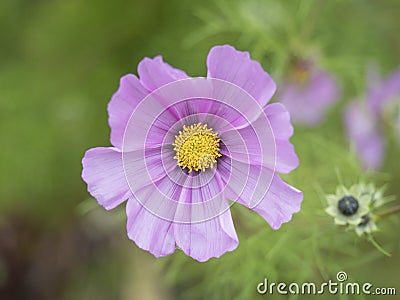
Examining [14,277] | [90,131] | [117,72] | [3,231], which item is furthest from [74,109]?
[14,277]

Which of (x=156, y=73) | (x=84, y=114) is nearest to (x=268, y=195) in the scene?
(x=156, y=73)

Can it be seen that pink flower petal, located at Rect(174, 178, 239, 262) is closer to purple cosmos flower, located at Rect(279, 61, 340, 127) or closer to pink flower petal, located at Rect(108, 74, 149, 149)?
pink flower petal, located at Rect(108, 74, 149, 149)

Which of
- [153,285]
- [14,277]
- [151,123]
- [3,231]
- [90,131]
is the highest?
[151,123]

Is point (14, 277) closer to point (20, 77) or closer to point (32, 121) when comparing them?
point (32, 121)

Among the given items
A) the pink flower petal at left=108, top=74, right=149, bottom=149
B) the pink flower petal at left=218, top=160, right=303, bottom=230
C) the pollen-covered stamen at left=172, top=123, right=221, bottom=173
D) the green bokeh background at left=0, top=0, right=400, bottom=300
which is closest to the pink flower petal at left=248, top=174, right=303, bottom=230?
the pink flower petal at left=218, top=160, right=303, bottom=230

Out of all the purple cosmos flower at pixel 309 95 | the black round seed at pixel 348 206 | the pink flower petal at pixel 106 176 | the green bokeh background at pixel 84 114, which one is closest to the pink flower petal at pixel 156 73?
the pink flower petal at pixel 106 176

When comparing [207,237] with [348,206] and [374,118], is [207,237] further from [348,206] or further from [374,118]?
[374,118]

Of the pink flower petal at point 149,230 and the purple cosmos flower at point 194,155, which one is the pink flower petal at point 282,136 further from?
the pink flower petal at point 149,230
